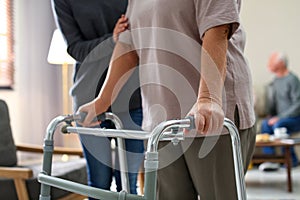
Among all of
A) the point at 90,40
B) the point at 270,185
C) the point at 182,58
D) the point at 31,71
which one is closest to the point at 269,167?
the point at 270,185

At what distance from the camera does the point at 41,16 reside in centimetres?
451

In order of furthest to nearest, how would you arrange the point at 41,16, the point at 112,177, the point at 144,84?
1. the point at 41,16
2. the point at 112,177
3. the point at 144,84

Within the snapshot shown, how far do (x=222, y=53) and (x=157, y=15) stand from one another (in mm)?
226

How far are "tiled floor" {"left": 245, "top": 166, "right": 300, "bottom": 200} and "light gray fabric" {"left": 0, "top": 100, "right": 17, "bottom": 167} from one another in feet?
5.67

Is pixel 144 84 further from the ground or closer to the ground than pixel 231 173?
further from the ground

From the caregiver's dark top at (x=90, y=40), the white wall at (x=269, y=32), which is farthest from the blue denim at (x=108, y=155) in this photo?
the white wall at (x=269, y=32)

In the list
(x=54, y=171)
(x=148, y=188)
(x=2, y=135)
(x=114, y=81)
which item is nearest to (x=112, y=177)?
(x=114, y=81)

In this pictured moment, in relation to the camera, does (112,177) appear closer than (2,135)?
Yes

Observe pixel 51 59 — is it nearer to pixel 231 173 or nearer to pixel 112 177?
pixel 112 177

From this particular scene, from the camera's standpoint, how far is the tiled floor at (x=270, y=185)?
347 cm

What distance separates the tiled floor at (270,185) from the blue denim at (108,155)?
71.6 inches

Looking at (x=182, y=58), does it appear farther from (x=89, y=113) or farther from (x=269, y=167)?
(x=269, y=167)

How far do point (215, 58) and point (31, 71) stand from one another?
367 cm

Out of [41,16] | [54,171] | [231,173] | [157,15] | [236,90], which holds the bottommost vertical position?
[54,171]
